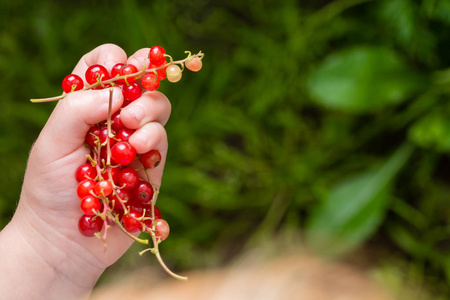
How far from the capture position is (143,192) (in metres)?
0.55

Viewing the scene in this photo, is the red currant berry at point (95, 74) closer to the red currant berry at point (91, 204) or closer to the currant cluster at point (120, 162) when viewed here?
the currant cluster at point (120, 162)

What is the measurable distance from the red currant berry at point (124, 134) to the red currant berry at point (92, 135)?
0.03 meters

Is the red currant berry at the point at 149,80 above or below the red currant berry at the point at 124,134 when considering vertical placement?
above

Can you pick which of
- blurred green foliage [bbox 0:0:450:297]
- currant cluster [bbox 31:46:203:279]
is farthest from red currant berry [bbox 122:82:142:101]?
blurred green foliage [bbox 0:0:450:297]

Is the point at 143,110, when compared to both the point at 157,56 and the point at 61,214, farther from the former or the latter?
the point at 61,214

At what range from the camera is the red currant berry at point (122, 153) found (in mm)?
521

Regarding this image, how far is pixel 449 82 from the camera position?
1.16 m

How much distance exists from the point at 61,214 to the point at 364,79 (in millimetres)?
835

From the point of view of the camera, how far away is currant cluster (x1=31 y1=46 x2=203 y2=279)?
0.52 m

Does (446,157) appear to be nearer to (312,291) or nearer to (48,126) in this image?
(312,291)

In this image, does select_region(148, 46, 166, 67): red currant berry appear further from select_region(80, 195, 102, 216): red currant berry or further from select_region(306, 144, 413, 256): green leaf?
select_region(306, 144, 413, 256): green leaf

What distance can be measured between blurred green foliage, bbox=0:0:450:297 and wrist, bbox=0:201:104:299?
53 cm

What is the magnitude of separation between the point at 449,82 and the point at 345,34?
31 cm

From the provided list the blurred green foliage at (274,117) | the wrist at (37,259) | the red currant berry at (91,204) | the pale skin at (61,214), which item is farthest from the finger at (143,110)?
the blurred green foliage at (274,117)
